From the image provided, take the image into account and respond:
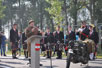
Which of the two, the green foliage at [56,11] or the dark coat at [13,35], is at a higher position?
the green foliage at [56,11]

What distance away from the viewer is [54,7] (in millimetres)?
32781

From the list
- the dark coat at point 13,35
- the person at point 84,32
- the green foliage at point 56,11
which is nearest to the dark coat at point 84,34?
the person at point 84,32

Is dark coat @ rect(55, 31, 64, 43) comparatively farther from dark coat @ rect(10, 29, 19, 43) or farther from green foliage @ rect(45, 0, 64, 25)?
green foliage @ rect(45, 0, 64, 25)

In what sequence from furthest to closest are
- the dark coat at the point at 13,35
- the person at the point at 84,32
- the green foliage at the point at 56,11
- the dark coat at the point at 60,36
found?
1. the green foliage at the point at 56,11
2. the dark coat at the point at 13,35
3. the dark coat at the point at 60,36
4. the person at the point at 84,32

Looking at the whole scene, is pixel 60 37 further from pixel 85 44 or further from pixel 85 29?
pixel 85 44

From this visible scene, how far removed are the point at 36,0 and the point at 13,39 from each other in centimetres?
4722

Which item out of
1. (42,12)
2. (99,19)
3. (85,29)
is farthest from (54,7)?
(42,12)

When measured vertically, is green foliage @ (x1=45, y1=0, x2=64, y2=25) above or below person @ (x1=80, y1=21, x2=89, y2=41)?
above

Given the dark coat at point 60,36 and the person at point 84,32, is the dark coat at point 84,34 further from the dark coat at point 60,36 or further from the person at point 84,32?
the dark coat at point 60,36

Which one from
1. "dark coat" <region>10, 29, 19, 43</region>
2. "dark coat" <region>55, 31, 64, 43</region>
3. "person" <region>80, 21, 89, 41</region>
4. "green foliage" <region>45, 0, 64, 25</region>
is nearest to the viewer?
"person" <region>80, 21, 89, 41</region>

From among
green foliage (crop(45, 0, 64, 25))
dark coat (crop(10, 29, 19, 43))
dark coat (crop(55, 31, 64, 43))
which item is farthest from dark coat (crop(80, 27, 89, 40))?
green foliage (crop(45, 0, 64, 25))

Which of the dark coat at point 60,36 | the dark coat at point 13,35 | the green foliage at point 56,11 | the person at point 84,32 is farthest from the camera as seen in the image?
the green foliage at point 56,11

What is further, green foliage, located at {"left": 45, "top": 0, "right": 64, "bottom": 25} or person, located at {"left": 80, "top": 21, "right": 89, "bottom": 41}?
green foliage, located at {"left": 45, "top": 0, "right": 64, "bottom": 25}

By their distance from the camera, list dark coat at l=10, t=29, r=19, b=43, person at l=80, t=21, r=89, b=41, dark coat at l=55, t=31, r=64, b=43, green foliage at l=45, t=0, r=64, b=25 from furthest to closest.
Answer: green foliage at l=45, t=0, r=64, b=25 < dark coat at l=10, t=29, r=19, b=43 < dark coat at l=55, t=31, r=64, b=43 < person at l=80, t=21, r=89, b=41
